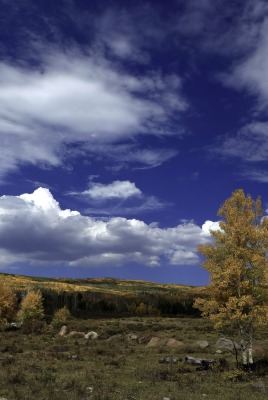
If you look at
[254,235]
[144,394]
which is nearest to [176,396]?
[144,394]

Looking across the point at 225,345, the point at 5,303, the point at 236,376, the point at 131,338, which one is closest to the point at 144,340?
the point at 131,338

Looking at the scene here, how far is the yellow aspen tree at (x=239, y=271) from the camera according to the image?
25031 millimetres

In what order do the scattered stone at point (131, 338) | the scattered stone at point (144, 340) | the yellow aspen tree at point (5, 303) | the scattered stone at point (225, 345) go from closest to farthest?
the scattered stone at point (225, 345), the scattered stone at point (144, 340), the scattered stone at point (131, 338), the yellow aspen tree at point (5, 303)

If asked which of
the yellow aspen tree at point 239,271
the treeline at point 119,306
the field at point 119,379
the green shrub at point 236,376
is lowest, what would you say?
the treeline at point 119,306

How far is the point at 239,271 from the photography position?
24.9 metres

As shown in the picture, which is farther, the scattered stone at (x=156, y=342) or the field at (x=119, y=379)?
the scattered stone at (x=156, y=342)

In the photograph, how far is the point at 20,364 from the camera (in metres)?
29.5

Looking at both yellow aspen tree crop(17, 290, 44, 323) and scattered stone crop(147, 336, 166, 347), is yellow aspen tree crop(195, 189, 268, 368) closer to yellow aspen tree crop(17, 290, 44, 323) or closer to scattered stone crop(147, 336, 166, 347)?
scattered stone crop(147, 336, 166, 347)

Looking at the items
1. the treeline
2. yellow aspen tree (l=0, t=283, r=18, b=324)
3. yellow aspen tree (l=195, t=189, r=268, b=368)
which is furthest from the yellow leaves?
the treeline

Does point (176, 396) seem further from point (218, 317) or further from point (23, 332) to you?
point (23, 332)

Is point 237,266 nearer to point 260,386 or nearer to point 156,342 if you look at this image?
point 260,386

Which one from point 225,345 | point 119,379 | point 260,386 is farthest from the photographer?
point 225,345

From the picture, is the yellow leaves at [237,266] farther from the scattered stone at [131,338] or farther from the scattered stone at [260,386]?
the scattered stone at [131,338]

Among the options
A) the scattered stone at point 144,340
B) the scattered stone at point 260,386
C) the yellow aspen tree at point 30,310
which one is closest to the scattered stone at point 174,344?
the scattered stone at point 144,340
